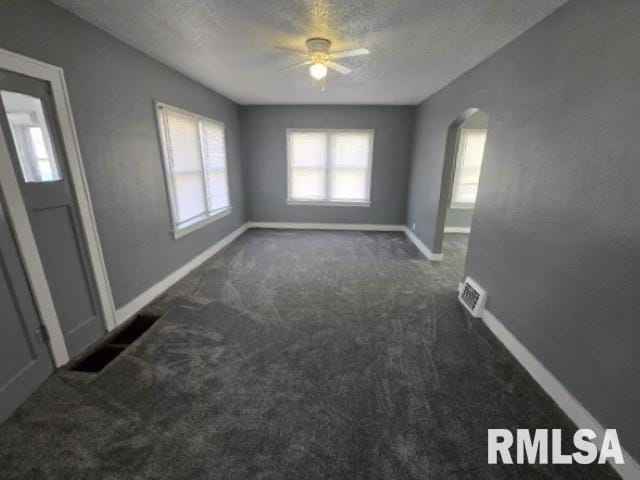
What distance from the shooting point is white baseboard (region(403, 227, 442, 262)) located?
4.27 meters

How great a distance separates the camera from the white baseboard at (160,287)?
8.55 ft

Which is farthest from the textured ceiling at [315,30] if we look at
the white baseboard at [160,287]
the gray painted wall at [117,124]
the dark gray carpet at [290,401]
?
the dark gray carpet at [290,401]

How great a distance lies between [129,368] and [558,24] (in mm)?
3798

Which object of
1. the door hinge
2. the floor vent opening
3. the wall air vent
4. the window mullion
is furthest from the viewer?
the window mullion

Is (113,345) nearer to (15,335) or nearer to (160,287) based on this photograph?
(15,335)

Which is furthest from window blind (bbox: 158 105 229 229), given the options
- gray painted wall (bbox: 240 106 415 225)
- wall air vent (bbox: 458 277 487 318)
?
wall air vent (bbox: 458 277 487 318)

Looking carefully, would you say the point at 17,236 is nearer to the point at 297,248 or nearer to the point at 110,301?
the point at 110,301

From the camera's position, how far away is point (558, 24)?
72.3 inches

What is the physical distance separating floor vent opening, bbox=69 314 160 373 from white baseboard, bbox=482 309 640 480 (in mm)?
3165

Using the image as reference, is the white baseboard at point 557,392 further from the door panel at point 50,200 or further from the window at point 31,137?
the window at point 31,137

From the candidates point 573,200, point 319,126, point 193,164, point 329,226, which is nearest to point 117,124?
point 193,164

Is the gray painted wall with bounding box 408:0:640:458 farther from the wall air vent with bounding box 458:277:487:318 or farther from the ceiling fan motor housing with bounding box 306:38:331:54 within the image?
the ceiling fan motor housing with bounding box 306:38:331:54

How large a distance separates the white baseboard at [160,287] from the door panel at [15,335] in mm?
739

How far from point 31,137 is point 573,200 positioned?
3452 millimetres
